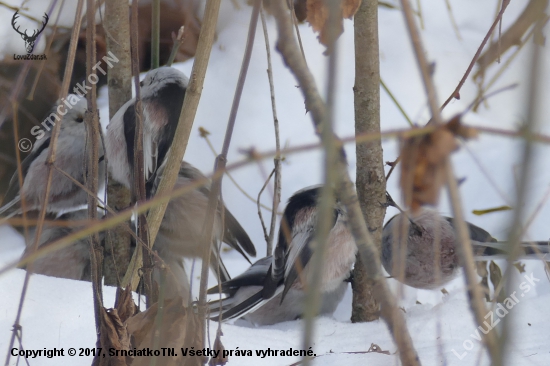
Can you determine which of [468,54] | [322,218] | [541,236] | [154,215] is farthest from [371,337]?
[468,54]

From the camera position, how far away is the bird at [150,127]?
150 cm

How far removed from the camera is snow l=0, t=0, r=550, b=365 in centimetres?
116

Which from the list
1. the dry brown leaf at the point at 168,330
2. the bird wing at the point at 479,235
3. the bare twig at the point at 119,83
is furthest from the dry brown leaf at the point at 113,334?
the bird wing at the point at 479,235

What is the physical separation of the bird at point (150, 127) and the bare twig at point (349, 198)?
41.0 inches

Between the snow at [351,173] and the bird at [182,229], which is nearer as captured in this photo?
the snow at [351,173]

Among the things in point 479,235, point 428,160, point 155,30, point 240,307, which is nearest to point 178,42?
point 155,30

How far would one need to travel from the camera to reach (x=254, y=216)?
222 cm

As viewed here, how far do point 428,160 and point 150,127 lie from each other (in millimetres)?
1241

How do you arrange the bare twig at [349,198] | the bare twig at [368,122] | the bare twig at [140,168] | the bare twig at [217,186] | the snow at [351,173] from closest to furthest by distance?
the bare twig at [349,198]
the bare twig at [217,186]
the bare twig at [140,168]
the snow at [351,173]
the bare twig at [368,122]

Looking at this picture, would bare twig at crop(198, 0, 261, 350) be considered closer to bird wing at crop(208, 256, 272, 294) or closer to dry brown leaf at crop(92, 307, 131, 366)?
dry brown leaf at crop(92, 307, 131, 366)

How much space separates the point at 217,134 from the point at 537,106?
2.02 m

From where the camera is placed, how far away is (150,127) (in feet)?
5.18

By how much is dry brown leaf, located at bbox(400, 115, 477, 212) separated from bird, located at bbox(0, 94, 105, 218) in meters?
1.40

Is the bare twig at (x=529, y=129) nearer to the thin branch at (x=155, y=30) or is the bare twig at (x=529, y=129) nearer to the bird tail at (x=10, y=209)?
the thin branch at (x=155, y=30)
